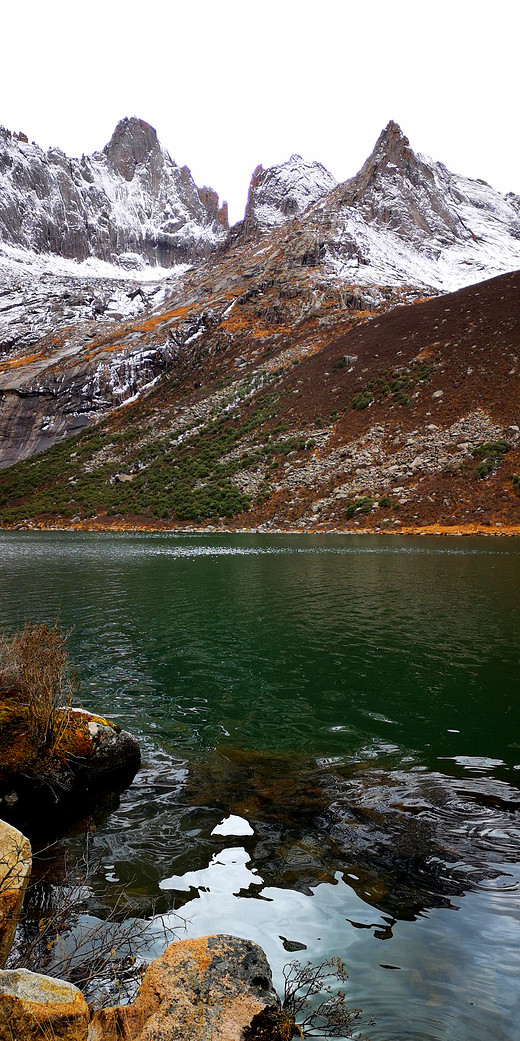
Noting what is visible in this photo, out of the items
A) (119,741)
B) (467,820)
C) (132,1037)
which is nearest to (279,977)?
(132,1037)

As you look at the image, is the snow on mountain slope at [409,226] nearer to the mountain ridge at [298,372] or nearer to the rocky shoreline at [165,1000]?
the mountain ridge at [298,372]

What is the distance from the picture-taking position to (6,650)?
854cm

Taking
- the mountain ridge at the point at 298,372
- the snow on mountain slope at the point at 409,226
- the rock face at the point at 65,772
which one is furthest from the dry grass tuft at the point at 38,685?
the snow on mountain slope at the point at 409,226

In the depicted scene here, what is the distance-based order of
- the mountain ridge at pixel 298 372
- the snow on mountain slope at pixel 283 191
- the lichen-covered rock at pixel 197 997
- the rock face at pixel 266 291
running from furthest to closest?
1. the snow on mountain slope at pixel 283 191
2. the rock face at pixel 266 291
3. the mountain ridge at pixel 298 372
4. the lichen-covered rock at pixel 197 997

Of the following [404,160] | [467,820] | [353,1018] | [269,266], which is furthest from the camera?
[404,160]

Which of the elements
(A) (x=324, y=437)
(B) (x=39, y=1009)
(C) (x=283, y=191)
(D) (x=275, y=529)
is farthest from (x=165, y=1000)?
(C) (x=283, y=191)

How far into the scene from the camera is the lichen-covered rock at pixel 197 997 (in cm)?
297

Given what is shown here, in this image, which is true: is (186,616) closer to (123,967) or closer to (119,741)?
(119,741)

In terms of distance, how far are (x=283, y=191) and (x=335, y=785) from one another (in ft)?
579

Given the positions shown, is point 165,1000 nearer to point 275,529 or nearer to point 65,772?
point 65,772

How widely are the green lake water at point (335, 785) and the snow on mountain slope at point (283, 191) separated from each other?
150 meters

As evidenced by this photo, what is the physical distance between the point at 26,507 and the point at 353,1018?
268 feet

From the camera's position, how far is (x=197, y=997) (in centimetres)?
317

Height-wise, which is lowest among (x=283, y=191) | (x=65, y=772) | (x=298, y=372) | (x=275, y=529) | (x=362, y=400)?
(x=65, y=772)
